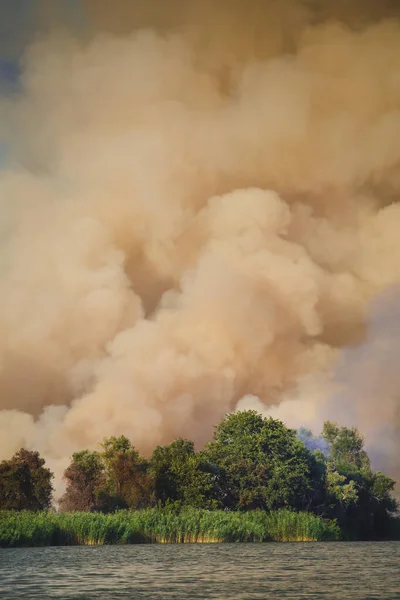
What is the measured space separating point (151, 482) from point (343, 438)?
79195 millimetres

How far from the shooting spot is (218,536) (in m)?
72.6

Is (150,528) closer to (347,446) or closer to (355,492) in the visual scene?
(355,492)

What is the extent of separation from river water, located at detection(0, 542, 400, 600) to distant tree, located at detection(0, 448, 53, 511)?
152ft

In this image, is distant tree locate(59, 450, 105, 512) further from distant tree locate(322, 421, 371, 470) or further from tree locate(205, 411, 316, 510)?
distant tree locate(322, 421, 371, 470)

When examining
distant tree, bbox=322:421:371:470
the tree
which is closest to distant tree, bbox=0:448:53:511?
the tree

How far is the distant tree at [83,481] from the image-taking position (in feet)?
332

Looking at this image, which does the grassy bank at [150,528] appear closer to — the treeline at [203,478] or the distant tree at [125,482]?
the treeline at [203,478]

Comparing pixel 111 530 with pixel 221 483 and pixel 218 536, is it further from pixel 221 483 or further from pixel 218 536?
pixel 221 483

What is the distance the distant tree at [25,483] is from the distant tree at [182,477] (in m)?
14.8

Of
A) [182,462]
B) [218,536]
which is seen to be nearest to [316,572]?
[218,536]

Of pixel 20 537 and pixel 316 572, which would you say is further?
pixel 20 537

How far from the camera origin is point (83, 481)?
343 ft

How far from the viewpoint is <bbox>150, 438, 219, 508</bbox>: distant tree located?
93.6 meters

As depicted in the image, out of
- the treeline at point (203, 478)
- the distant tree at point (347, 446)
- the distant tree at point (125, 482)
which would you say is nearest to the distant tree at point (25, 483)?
the treeline at point (203, 478)
